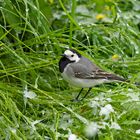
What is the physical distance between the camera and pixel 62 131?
2570 mm

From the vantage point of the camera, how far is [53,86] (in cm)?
296

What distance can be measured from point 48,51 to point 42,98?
0.36 metres

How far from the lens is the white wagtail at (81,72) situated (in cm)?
277

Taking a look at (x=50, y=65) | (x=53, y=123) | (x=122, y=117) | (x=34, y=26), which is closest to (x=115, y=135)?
(x=122, y=117)

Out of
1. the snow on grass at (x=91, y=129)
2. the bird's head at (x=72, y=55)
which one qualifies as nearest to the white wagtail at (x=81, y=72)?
the bird's head at (x=72, y=55)

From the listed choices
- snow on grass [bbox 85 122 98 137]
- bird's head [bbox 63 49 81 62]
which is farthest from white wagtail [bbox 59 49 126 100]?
snow on grass [bbox 85 122 98 137]

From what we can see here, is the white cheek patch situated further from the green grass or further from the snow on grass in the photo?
the snow on grass

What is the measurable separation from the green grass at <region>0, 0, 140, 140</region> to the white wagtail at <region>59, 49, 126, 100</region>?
0.16ft

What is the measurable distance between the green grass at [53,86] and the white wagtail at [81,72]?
0.16 ft

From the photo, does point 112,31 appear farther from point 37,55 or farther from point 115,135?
point 115,135

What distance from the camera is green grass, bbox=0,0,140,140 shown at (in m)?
2.49

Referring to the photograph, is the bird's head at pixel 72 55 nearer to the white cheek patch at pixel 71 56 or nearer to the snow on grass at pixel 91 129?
the white cheek patch at pixel 71 56

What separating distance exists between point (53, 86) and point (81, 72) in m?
0.22

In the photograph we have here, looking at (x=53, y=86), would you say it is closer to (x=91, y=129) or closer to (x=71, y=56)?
(x=71, y=56)
